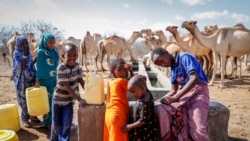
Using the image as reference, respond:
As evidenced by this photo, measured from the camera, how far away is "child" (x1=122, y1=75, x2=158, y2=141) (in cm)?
252

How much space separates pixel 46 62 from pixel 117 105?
240cm

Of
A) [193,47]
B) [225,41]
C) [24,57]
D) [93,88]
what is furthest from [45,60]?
[193,47]

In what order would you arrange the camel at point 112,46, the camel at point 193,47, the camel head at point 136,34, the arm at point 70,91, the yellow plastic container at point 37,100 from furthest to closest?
1. the camel head at point 136,34
2. the camel at point 112,46
3. the camel at point 193,47
4. the yellow plastic container at point 37,100
5. the arm at point 70,91

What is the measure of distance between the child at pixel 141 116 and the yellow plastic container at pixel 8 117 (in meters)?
2.99

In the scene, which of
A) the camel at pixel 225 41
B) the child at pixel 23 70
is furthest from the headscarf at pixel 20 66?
the camel at pixel 225 41

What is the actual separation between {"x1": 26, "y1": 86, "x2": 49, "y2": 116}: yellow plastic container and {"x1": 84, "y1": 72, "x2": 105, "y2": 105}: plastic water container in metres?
1.67

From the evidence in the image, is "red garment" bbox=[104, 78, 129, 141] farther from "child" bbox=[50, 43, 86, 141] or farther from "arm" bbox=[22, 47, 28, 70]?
"arm" bbox=[22, 47, 28, 70]

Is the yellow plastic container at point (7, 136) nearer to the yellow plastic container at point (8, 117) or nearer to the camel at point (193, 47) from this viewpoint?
the yellow plastic container at point (8, 117)

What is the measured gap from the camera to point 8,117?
4.54 metres

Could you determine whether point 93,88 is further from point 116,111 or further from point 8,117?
point 8,117

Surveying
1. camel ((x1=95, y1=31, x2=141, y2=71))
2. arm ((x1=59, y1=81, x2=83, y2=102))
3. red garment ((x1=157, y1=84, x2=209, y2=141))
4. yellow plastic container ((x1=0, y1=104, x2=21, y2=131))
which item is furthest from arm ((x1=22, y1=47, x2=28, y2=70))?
camel ((x1=95, y1=31, x2=141, y2=71))

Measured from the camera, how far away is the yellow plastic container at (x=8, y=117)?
447 centimetres

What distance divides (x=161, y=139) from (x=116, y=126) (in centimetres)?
66

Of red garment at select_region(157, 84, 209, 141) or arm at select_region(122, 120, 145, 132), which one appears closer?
arm at select_region(122, 120, 145, 132)
